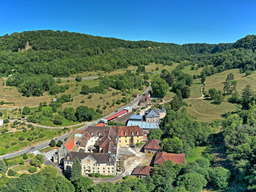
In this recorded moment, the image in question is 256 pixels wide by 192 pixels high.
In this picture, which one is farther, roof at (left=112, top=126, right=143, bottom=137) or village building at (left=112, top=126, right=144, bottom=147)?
roof at (left=112, top=126, right=143, bottom=137)

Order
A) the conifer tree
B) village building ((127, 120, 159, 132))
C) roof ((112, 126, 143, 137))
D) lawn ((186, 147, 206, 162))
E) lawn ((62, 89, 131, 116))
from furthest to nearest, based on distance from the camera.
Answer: lawn ((62, 89, 131, 116)) < village building ((127, 120, 159, 132)) < roof ((112, 126, 143, 137)) < lawn ((186, 147, 206, 162)) < the conifer tree

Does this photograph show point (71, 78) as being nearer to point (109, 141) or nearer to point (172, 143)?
point (109, 141)

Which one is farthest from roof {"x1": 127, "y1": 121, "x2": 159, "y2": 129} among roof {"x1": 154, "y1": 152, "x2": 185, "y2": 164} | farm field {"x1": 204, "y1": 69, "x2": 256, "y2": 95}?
farm field {"x1": 204, "y1": 69, "x2": 256, "y2": 95}

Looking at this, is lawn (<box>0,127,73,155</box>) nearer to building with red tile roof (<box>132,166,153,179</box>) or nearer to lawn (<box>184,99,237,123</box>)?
building with red tile roof (<box>132,166,153,179</box>)

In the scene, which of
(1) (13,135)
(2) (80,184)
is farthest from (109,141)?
(1) (13,135)

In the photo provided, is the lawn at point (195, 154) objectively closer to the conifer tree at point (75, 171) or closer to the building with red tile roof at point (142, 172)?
the building with red tile roof at point (142, 172)

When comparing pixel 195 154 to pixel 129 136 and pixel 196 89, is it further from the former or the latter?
pixel 196 89
